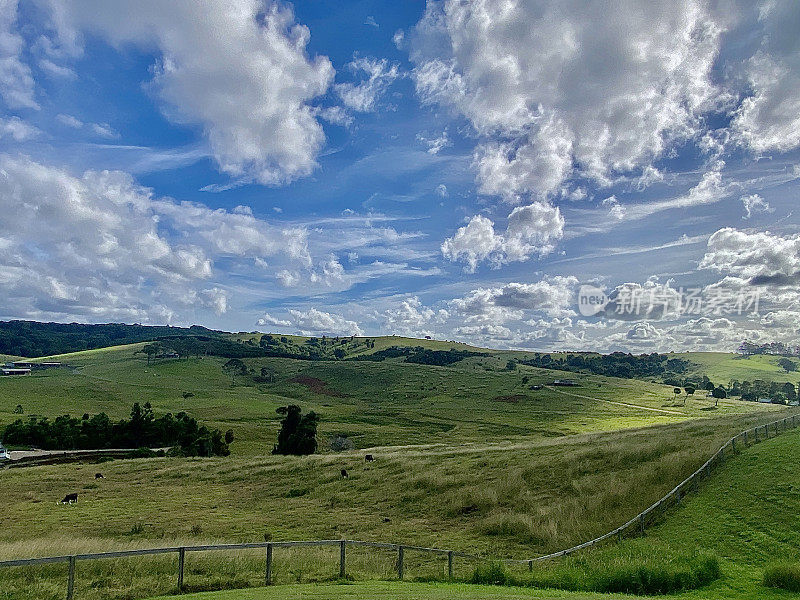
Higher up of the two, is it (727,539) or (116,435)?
(727,539)

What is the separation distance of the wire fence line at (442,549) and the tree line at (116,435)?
238ft

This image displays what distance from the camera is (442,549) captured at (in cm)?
2334

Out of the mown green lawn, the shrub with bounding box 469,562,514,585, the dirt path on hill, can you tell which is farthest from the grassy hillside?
the mown green lawn

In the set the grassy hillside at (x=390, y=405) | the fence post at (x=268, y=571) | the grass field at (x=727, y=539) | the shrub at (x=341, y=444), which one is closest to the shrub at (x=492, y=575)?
the grass field at (x=727, y=539)

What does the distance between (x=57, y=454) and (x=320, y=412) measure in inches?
2724

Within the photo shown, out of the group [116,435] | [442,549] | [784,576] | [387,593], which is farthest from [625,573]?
[116,435]

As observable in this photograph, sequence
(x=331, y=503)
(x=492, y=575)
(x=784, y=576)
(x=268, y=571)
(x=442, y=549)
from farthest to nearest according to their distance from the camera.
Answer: (x=331, y=503), (x=442, y=549), (x=492, y=575), (x=268, y=571), (x=784, y=576)

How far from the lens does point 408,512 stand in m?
31.8

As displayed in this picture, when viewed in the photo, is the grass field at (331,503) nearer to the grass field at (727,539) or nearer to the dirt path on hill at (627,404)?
the grass field at (727,539)

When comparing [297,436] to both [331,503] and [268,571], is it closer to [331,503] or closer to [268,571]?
[331,503]

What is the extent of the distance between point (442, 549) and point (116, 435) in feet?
309

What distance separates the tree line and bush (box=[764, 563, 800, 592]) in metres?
82.2

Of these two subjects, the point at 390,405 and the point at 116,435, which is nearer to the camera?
the point at 116,435

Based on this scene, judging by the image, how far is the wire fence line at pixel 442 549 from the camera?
13.6 m
